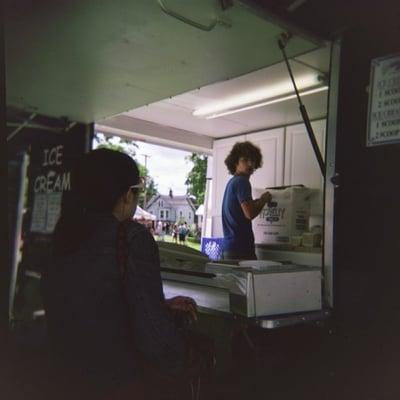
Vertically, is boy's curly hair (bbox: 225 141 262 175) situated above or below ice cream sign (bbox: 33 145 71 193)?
above

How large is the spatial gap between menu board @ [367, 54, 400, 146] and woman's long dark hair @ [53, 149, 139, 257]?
2.95 ft

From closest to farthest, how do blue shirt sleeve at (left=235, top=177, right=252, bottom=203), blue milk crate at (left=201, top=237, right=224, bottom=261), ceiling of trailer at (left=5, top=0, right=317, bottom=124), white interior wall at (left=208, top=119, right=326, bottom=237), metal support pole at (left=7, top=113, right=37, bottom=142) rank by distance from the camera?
ceiling of trailer at (left=5, top=0, right=317, bottom=124) → blue shirt sleeve at (left=235, top=177, right=252, bottom=203) → metal support pole at (left=7, top=113, right=37, bottom=142) → white interior wall at (left=208, top=119, right=326, bottom=237) → blue milk crate at (left=201, top=237, right=224, bottom=261)

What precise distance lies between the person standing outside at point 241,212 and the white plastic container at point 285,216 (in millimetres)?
107

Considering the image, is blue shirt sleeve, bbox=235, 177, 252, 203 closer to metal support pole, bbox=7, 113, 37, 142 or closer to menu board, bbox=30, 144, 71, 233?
menu board, bbox=30, 144, 71, 233

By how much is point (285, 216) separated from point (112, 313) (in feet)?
6.83

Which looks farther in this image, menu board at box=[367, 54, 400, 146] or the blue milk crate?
the blue milk crate

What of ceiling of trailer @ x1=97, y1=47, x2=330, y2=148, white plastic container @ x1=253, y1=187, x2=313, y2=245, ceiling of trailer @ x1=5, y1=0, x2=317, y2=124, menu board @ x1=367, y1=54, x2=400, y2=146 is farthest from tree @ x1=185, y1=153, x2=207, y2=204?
menu board @ x1=367, y1=54, x2=400, y2=146

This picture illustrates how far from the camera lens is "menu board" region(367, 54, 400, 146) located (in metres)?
1.52

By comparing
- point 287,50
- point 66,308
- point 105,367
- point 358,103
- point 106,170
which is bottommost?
point 105,367

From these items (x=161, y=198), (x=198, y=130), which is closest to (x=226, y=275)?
(x=198, y=130)

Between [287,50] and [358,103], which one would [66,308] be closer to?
[358,103]

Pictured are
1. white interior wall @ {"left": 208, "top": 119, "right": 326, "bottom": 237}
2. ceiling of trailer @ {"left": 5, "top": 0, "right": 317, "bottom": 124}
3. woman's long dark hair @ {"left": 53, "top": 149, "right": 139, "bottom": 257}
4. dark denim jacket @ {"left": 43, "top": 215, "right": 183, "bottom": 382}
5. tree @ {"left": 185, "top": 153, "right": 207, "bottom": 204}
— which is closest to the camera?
dark denim jacket @ {"left": 43, "top": 215, "right": 183, "bottom": 382}

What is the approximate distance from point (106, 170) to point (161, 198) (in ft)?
15.2

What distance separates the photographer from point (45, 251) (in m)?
3.54
